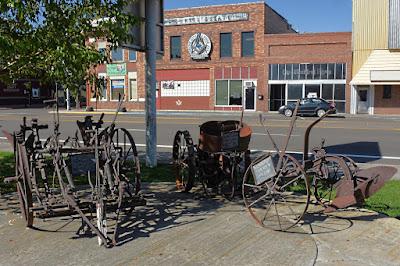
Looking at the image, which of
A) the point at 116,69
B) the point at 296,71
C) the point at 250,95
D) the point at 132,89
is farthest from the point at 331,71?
the point at 116,69

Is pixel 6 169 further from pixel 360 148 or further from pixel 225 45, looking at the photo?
pixel 225 45

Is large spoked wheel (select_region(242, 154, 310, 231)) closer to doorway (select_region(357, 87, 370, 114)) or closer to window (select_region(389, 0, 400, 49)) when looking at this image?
doorway (select_region(357, 87, 370, 114))

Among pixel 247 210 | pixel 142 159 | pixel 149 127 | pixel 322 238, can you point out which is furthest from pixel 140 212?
pixel 142 159

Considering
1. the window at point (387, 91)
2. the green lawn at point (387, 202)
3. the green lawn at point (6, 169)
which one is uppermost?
the window at point (387, 91)

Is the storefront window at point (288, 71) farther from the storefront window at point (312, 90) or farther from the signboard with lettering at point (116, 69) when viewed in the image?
the signboard with lettering at point (116, 69)

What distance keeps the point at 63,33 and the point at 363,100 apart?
108 feet

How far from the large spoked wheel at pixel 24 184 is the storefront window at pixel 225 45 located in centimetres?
3514

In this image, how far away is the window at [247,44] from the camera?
3956 cm

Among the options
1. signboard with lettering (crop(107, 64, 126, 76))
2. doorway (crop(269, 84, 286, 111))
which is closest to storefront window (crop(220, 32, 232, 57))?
doorway (crop(269, 84, 286, 111))

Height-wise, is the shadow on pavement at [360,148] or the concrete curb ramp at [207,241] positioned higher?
the shadow on pavement at [360,148]

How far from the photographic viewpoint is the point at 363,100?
36.3 meters

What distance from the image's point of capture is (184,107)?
42.4 m

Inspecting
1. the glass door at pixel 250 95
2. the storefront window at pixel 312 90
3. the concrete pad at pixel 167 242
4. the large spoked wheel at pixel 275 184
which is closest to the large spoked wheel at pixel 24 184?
the concrete pad at pixel 167 242

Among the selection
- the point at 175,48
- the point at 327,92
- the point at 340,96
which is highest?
the point at 175,48
